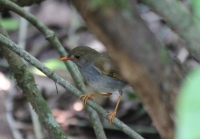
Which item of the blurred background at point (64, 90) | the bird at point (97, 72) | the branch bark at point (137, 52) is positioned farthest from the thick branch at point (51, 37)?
the branch bark at point (137, 52)

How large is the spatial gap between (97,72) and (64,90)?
2297mm

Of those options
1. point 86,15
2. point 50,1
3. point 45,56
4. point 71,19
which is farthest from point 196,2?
point 50,1

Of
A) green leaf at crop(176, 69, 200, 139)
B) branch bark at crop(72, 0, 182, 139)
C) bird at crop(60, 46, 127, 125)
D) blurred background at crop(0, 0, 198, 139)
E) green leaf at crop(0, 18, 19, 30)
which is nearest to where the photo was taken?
green leaf at crop(176, 69, 200, 139)

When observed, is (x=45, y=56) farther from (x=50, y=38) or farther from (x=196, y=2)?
(x=196, y=2)

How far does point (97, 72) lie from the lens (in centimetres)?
438

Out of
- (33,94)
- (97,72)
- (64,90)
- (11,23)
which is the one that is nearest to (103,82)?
(97,72)

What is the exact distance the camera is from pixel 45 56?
702 centimetres

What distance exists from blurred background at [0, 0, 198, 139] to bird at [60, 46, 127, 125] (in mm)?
536

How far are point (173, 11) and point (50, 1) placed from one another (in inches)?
279

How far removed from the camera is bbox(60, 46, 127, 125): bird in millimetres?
4180

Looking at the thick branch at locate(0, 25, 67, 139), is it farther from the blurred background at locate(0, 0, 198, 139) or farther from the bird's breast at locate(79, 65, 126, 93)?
the blurred background at locate(0, 0, 198, 139)

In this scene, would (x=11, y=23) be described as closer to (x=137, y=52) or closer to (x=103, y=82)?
(x=103, y=82)

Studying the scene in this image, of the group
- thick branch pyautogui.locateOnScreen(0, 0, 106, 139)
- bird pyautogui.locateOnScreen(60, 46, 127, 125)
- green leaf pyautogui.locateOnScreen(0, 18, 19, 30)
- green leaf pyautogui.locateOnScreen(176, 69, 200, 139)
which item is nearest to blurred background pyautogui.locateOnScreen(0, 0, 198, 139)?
green leaf pyautogui.locateOnScreen(0, 18, 19, 30)

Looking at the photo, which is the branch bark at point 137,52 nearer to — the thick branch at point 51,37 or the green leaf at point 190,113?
the green leaf at point 190,113
